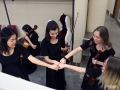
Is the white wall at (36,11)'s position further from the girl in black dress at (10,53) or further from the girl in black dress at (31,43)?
the girl in black dress at (10,53)

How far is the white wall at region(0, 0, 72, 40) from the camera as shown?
2.98 metres

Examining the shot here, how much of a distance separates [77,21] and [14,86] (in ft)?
6.13

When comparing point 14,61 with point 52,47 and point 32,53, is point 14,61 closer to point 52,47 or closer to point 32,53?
point 52,47

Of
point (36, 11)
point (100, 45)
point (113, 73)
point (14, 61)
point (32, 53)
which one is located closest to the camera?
point (113, 73)

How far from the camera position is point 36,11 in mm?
3162

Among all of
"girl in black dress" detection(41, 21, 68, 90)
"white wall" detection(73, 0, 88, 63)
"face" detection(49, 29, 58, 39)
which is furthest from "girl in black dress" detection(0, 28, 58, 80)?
"white wall" detection(73, 0, 88, 63)

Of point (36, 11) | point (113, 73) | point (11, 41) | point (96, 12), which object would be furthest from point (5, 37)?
point (36, 11)

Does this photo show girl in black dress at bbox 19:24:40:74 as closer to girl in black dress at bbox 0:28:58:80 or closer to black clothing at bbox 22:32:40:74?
black clothing at bbox 22:32:40:74

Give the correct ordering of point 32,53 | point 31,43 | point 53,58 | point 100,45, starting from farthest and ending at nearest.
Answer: point 32,53 < point 31,43 < point 53,58 < point 100,45

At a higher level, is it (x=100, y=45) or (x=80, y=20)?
(x=80, y=20)

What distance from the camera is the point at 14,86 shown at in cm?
60

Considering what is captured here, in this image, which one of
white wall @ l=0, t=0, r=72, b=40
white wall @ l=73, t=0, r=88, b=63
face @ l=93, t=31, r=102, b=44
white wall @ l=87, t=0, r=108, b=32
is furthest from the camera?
white wall @ l=0, t=0, r=72, b=40

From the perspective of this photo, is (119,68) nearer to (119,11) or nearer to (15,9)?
(15,9)

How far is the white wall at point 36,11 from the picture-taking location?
2.98 metres
